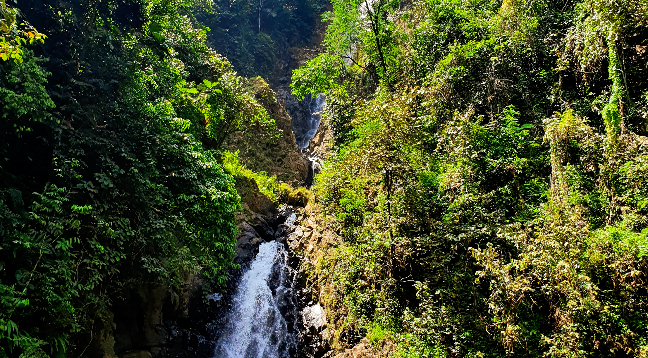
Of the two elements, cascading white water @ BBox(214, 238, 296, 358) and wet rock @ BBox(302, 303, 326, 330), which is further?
cascading white water @ BBox(214, 238, 296, 358)

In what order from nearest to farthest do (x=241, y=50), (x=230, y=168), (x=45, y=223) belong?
1. (x=45, y=223)
2. (x=230, y=168)
3. (x=241, y=50)

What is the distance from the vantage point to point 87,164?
769cm

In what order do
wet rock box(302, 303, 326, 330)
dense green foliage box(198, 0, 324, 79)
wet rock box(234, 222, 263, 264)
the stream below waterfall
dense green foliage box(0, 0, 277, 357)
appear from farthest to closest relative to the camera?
1. dense green foliage box(198, 0, 324, 79)
2. wet rock box(234, 222, 263, 264)
3. the stream below waterfall
4. wet rock box(302, 303, 326, 330)
5. dense green foliage box(0, 0, 277, 357)

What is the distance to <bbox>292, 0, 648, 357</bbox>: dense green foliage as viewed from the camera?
17.1 ft

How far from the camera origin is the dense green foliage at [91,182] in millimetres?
5914

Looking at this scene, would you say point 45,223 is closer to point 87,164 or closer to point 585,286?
point 87,164

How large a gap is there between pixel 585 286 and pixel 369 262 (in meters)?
4.56

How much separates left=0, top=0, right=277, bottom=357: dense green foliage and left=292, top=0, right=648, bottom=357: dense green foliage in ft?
14.3

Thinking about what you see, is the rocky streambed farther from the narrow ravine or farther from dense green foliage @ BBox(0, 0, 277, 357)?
dense green foliage @ BBox(0, 0, 277, 357)

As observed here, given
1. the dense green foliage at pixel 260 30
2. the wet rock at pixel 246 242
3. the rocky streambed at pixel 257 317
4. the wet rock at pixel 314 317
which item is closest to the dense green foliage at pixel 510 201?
the wet rock at pixel 314 317

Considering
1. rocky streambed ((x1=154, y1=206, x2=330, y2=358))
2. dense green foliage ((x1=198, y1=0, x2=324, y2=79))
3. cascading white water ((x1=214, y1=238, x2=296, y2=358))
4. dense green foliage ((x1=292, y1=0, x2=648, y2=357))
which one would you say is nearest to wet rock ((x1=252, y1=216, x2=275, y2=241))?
rocky streambed ((x1=154, y1=206, x2=330, y2=358))

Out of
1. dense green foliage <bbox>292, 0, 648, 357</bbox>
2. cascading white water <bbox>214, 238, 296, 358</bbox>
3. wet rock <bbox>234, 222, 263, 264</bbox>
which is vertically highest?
dense green foliage <bbox>292, 0, 648, 357</bbox>

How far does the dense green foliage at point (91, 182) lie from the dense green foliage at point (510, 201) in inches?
171

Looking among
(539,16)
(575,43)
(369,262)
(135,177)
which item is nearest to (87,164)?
(135,177)
